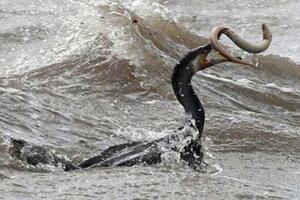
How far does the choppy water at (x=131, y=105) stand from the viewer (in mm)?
5770

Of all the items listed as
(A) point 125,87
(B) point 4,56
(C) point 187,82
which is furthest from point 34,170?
(B) point 4,56

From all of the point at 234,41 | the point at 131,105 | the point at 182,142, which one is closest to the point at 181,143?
the point at 182,142

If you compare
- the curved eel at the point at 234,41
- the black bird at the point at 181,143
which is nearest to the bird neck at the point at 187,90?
the black bird at the point at 181,143

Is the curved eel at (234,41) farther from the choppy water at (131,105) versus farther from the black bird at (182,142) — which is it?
the choppy water at (131,105)

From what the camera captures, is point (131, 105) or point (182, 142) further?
point (131, 105)

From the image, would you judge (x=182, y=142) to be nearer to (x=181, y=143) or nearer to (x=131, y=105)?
(x=181, y=143)

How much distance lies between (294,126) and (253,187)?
217 cm

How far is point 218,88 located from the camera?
918 centimetres

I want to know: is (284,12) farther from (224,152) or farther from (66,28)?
(224,152)

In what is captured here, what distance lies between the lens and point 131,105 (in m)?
8.29

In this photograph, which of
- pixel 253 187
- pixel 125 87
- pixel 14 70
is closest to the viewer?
pixel 253 187

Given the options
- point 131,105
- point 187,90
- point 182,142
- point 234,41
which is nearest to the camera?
point 234,41

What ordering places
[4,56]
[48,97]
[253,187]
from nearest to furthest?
1. [253,187]
2. [48,97]
3. [4,56]

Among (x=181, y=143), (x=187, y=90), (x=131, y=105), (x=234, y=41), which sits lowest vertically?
(x=131, y=105)
